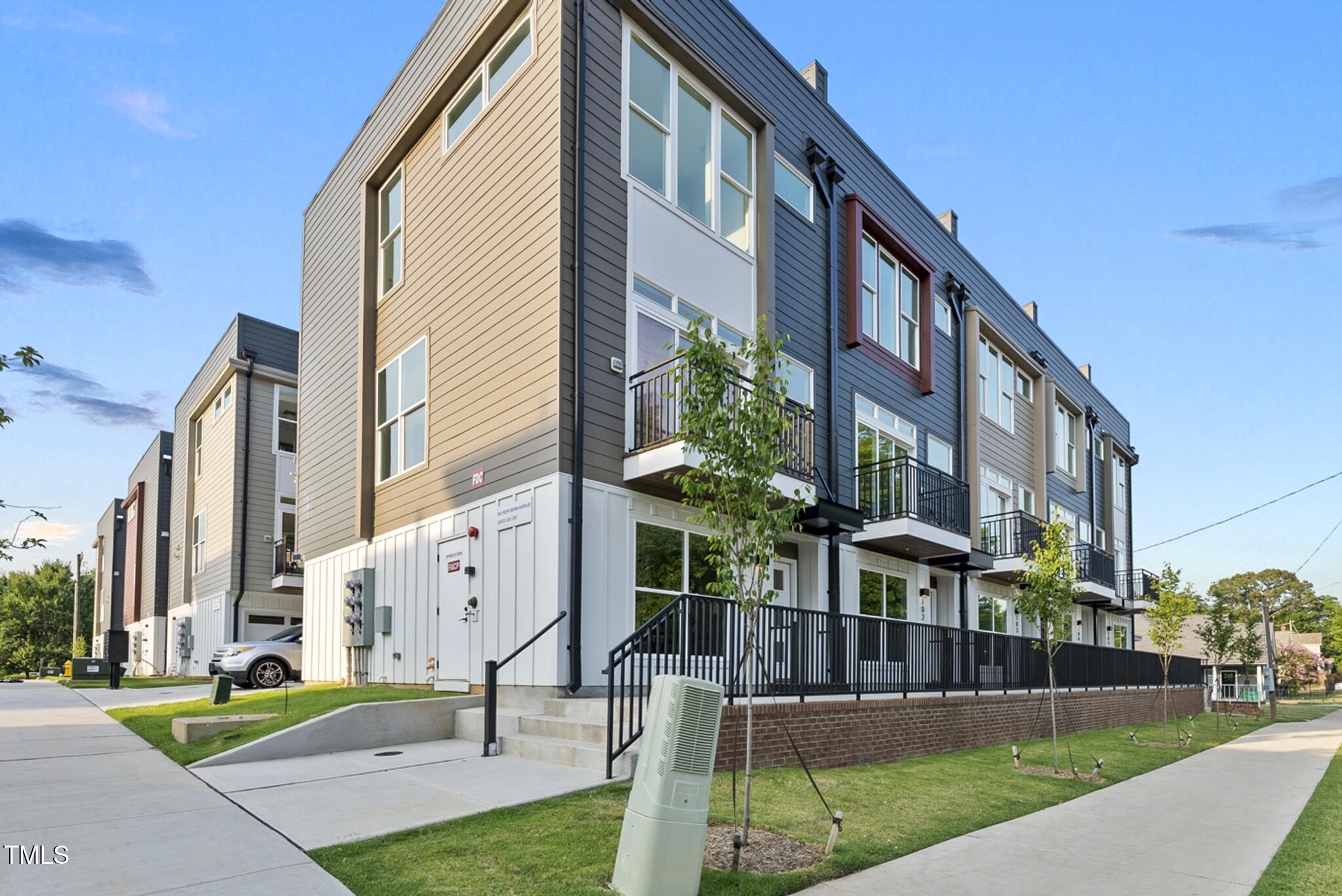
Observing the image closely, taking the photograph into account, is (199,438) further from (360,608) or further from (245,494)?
(360,608)

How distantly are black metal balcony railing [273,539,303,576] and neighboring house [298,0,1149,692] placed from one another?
21.2 ft

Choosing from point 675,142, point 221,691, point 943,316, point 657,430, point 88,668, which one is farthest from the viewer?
point 88,668

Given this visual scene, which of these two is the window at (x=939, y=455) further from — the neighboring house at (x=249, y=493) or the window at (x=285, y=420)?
the window at (x=285, y=420)

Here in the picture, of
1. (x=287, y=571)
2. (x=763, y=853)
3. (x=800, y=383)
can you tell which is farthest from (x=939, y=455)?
(x=287, y=571)

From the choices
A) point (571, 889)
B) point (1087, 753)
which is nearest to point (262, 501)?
point (1087, 753)

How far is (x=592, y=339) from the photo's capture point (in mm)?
11594

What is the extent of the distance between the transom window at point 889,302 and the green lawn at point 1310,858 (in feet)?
35.4

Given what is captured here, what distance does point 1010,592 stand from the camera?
76.7 ft

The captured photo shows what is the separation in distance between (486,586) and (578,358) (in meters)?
3.34

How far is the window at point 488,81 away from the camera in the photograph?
12.9m

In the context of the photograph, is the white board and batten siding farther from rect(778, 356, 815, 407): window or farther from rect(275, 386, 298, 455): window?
rect(275, 386, 298, 455): window

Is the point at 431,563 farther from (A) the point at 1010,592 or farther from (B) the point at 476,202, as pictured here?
(A) the point at 1010,592

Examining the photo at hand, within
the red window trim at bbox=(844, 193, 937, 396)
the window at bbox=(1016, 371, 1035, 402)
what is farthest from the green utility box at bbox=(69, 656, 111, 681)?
the window at bbox=(1016, 371, 1035, 402)

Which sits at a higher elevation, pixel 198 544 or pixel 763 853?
pixel 198 544
